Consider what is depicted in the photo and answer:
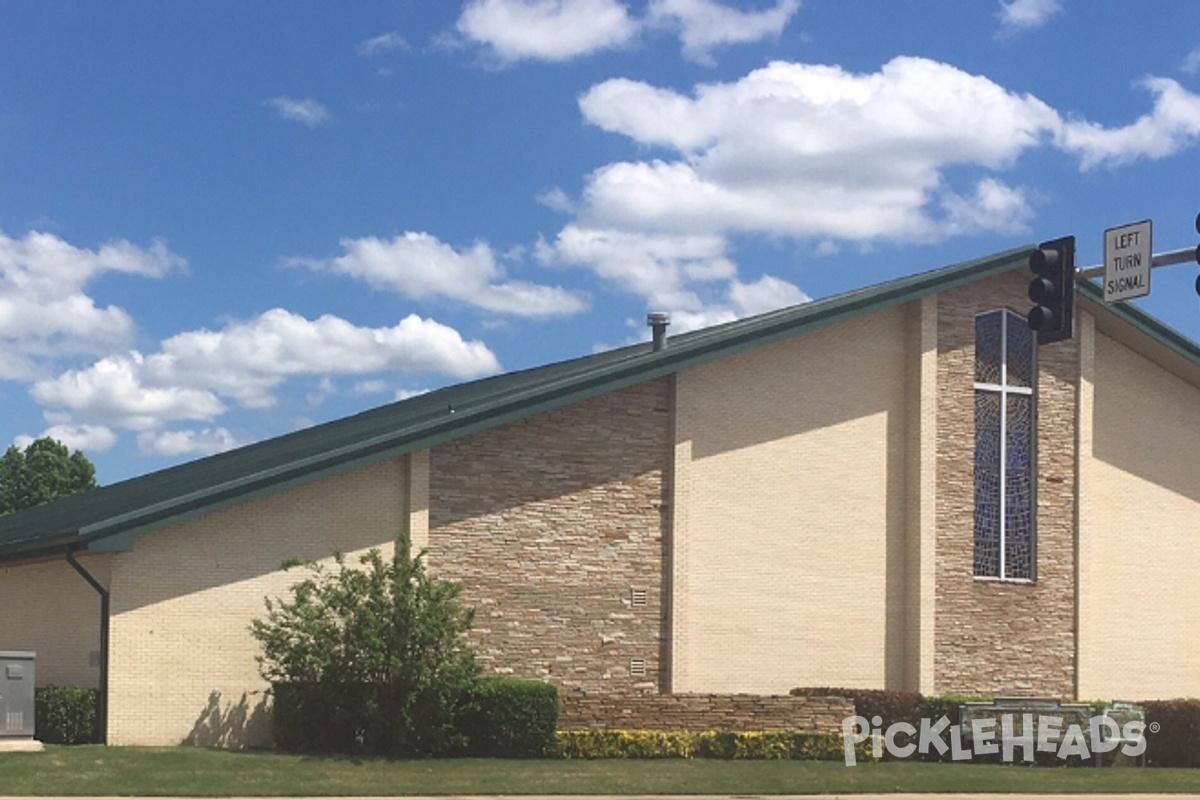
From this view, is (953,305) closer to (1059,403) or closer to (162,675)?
(1059,403)

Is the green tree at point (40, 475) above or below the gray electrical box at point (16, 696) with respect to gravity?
above

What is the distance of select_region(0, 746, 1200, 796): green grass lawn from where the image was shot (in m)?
21.4

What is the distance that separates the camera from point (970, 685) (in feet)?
110

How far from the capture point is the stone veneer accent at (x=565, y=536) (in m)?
28.8

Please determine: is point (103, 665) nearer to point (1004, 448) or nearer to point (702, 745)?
point (702, 745)

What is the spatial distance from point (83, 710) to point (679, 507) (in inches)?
421

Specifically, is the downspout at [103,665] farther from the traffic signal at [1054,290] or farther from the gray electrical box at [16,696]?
the traffic signal at [1054,290]

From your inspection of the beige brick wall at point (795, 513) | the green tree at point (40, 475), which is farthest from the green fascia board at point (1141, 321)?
the green tree at point (40, 475)

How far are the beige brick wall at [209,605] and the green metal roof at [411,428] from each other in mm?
501

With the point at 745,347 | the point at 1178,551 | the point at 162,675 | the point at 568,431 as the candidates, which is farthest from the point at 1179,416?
the point at 162,675

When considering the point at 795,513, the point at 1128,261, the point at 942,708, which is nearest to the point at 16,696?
the point at 795,513

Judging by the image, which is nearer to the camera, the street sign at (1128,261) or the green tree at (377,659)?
the street sign at (1128,261)

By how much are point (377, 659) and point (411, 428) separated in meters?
4.11

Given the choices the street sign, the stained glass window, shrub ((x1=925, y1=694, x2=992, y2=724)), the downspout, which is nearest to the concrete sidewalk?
shrub ((x1=925, y1=694, x2=992, y2=724))
